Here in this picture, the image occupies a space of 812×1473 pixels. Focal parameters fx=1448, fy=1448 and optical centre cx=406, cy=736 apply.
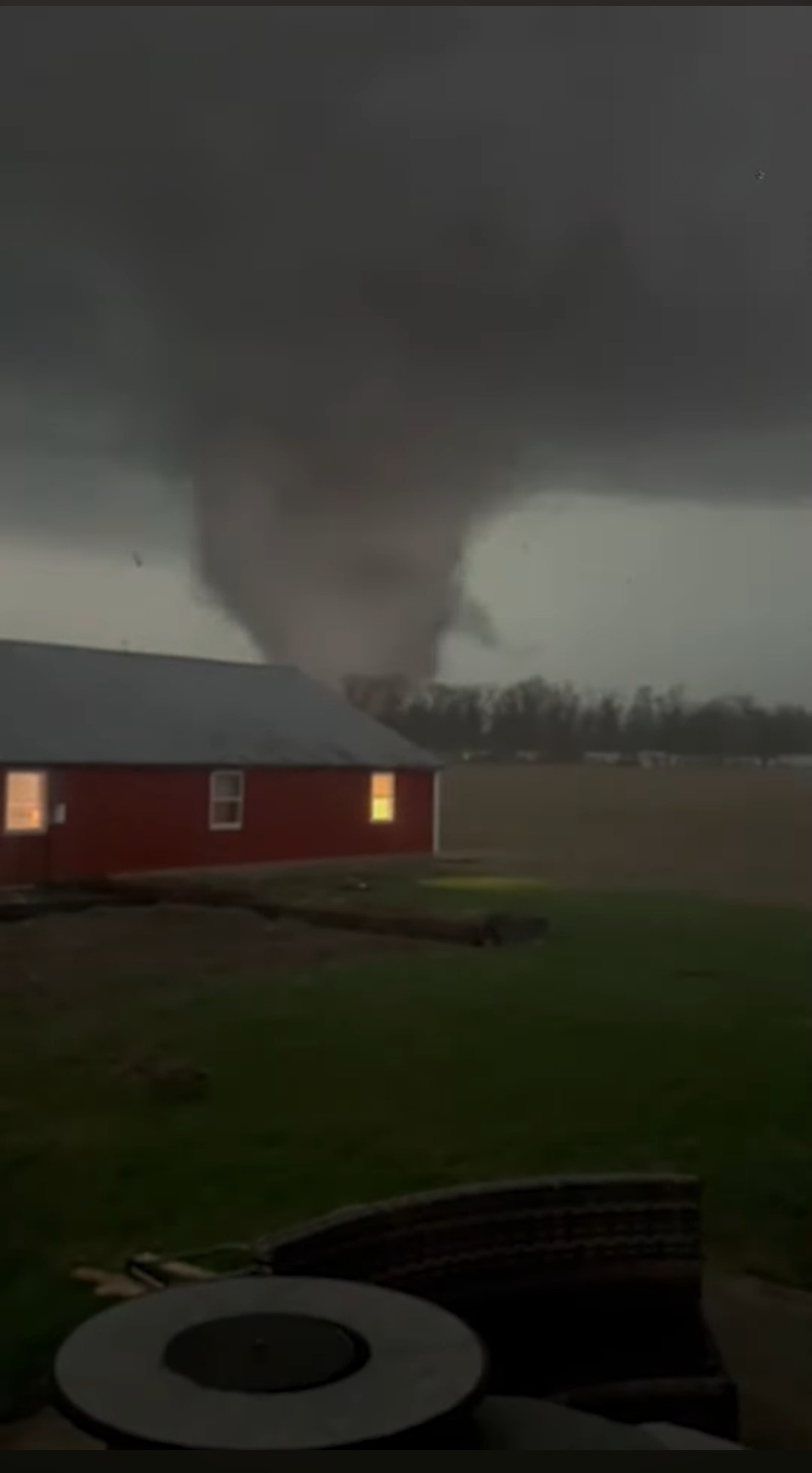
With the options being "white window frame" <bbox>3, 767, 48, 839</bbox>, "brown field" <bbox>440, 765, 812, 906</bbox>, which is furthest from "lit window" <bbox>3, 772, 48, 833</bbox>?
"brown field" <bbox>440, 765, 812, 906</bbox>

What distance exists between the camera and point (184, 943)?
2453mm

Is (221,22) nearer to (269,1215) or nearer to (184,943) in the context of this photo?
(184,943)

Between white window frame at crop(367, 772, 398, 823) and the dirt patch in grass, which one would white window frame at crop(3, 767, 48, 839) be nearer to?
the dirt patch in grass

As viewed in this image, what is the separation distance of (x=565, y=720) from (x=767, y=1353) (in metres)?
1.09

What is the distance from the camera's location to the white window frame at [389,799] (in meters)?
2.58

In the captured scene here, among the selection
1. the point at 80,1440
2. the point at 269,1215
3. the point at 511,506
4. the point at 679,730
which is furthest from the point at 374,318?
the point at 80,1440

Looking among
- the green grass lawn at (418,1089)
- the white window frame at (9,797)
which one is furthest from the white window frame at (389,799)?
the white window frame at (9,797)

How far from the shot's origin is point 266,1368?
1.80 metres

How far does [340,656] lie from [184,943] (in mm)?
561

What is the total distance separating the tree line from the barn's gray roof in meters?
0.05

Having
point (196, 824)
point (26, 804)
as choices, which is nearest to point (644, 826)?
point (196, 824)

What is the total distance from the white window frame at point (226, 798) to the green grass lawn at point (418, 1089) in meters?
0.26

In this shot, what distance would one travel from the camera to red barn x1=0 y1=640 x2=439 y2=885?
2.38 metres

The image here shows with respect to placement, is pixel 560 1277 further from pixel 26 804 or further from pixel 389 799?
pixel 26 804
